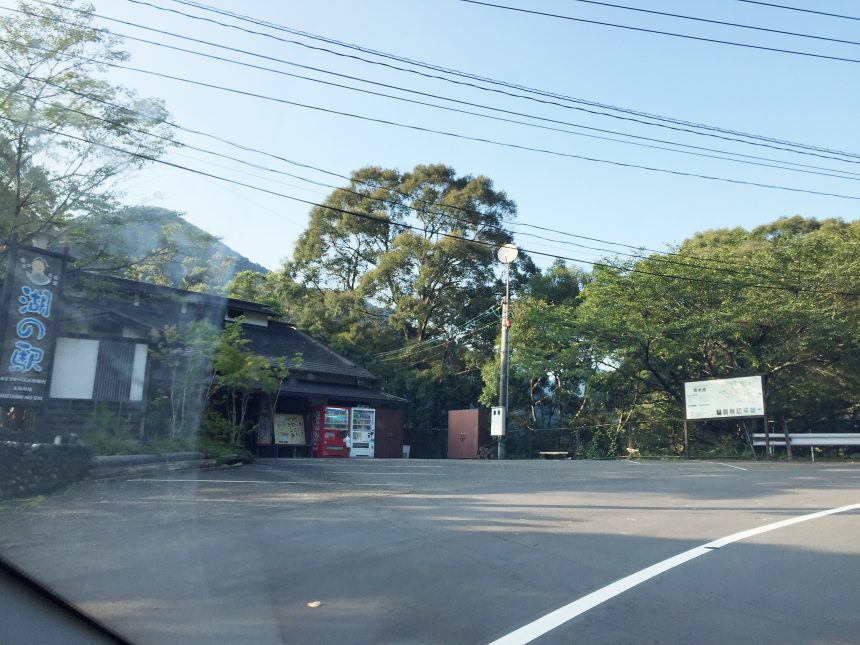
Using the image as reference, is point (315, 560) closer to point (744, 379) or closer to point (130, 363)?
point (130, 363)

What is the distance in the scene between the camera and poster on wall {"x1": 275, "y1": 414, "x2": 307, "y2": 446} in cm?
2652

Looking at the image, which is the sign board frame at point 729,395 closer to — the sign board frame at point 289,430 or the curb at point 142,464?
the sign board frame at point 289,430

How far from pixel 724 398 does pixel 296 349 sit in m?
16.6

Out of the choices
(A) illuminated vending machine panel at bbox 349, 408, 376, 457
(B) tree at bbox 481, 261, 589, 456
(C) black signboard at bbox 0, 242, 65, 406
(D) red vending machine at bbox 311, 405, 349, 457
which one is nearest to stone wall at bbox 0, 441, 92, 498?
(C) black signboard at bbox 0, 242, 65, 406

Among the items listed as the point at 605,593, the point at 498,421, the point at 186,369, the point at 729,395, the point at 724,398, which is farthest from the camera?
the point at 498,421

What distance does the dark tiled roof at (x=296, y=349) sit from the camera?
2703 centimetres

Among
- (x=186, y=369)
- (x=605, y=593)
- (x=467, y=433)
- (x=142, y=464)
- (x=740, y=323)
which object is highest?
(x=740, y=323)

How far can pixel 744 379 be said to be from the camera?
24484 mm

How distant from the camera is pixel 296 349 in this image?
2856cm

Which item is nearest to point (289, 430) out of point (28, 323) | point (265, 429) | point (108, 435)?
point (265, 429)

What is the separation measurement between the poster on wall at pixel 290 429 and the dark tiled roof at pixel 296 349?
2.01 metres

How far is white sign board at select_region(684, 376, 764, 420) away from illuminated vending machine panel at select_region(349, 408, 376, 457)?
12279 mm

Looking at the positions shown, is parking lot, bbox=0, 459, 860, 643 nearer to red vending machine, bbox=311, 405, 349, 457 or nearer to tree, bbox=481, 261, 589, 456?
red vending machine, bbox=311, 405, 349, 457

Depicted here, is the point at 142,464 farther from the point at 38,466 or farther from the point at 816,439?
the point at 816,439
